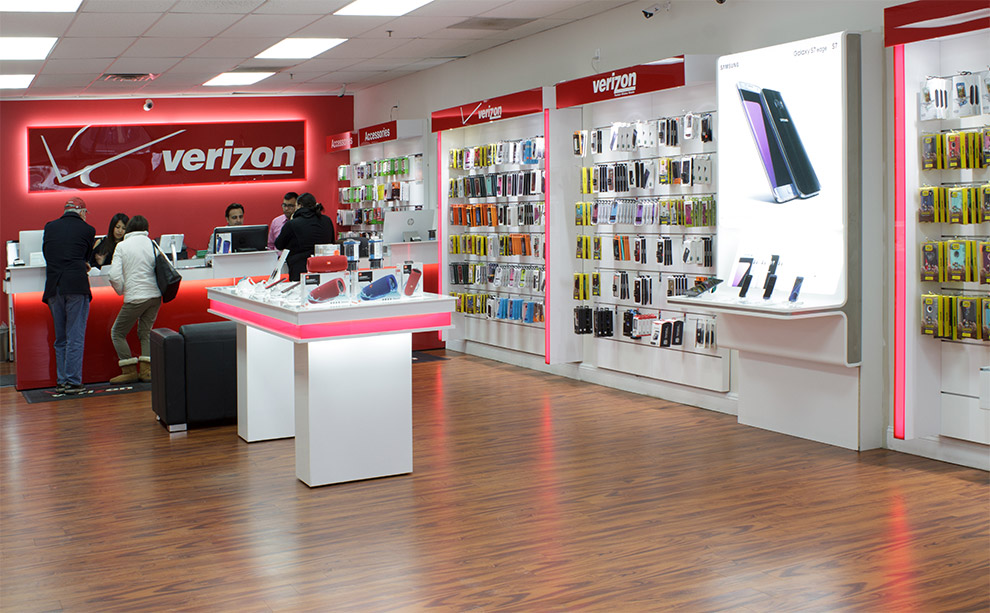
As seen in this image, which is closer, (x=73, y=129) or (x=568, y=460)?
(x=568, y=460)

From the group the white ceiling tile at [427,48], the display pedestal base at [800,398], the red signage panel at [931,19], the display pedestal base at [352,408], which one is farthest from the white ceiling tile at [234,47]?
the red signage panel at [931,19]

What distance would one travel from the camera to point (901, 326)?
5621 mm

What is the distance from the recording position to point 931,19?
203 inches

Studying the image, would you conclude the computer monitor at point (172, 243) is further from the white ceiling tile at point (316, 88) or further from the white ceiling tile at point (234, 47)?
the white ceiling tile at point (316, 88)

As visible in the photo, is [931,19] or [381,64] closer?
[931,19]

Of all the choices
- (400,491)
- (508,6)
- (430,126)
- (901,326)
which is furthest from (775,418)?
(430,126)

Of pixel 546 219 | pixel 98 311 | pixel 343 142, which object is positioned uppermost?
pixel 343 142

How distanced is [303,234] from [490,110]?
2.43 meters

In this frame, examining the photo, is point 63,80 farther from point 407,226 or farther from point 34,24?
point 407,226

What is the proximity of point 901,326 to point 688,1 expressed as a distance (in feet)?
10.2

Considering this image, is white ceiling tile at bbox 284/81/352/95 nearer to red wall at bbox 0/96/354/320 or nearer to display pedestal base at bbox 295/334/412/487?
red wall at bbox 0/96/354/320

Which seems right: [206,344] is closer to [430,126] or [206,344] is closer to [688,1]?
[688,1]

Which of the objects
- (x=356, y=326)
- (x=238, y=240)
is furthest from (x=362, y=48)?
(x=356, y=326)

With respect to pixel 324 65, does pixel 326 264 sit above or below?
below
